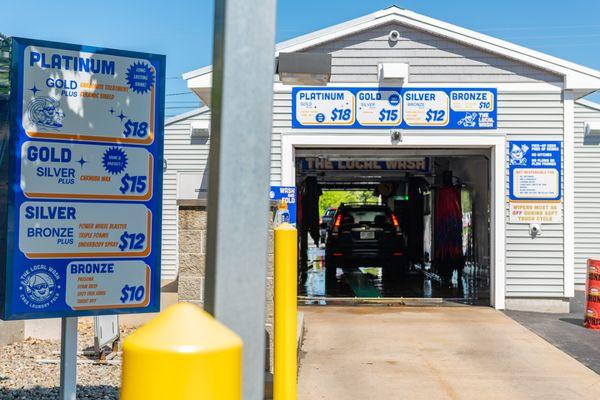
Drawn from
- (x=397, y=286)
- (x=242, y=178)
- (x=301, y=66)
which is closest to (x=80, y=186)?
(x=242, y=178)

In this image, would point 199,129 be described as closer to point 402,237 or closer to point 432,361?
point 402,237

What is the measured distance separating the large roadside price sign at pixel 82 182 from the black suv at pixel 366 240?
12302 millimetres

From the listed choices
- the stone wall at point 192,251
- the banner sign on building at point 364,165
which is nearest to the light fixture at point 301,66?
the stone wall at point 192,251

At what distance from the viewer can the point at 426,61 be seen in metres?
12.1

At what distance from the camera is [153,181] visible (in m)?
4.61

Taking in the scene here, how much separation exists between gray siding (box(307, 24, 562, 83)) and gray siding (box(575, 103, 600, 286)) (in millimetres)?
5545

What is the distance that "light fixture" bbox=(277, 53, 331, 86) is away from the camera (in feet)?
22.3

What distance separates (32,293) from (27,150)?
2.73ft

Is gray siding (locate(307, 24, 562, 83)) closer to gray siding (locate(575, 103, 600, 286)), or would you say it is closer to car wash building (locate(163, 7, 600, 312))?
car wash building (locate(163, 7, 600, 312))

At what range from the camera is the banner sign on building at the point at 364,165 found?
1786cm

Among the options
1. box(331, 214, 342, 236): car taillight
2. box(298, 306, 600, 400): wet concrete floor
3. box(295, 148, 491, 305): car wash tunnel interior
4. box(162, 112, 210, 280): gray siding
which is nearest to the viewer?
box(298, 306, 600, 400): wet concrete floor

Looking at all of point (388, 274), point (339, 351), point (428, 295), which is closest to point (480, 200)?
point (428, 295)

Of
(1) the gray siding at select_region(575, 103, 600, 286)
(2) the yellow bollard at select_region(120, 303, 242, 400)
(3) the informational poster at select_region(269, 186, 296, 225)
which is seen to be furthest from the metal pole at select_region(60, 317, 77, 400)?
(1) the gray siding at select_region(575, 103, 600, 286)

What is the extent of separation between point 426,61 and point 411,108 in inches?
33.4
